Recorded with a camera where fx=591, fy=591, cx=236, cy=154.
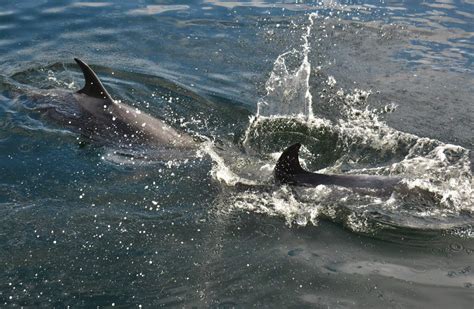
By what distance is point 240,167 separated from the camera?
6.98 meters

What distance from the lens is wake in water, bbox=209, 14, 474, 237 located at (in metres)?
5.94

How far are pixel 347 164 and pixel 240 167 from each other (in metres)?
1.35

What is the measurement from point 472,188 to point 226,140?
10.1 ft

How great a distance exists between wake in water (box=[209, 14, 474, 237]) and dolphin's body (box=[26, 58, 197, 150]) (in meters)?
0.71

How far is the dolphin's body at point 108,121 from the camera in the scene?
298 inches

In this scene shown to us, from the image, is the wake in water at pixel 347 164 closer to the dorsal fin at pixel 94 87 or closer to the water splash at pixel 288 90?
the water splash at pixel 288 90

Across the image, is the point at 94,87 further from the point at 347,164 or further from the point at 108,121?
the point at 347,164

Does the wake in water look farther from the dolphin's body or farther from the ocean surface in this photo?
the dolphin's body

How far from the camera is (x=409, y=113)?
29.1ft

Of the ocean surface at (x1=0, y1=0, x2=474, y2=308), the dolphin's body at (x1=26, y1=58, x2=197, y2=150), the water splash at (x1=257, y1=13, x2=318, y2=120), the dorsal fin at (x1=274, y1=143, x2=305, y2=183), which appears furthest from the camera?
the water splash at (x1=257, y1=13, x2=318, y2=120)

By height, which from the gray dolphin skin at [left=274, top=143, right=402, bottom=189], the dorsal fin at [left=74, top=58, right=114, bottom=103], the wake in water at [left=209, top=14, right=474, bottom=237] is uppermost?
the dorsal fin at [left=74, top=58, right=114, bottom=103]

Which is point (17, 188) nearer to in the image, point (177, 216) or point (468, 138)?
point (177, 216)

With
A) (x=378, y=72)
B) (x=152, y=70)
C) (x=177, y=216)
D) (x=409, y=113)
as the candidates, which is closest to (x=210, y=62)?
(x=152, y=70)

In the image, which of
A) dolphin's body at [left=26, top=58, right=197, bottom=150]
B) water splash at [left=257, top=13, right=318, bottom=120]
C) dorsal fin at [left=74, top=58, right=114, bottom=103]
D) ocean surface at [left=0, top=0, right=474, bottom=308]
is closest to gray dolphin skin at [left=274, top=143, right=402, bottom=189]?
ocean surface at [left=0, top=0, right=474, bottom=308]
